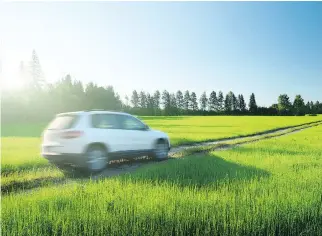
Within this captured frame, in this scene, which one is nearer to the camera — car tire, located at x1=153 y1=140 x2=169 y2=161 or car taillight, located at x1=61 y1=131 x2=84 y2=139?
car taillight, located at x1=61 y1=131 x2=84 y2=139

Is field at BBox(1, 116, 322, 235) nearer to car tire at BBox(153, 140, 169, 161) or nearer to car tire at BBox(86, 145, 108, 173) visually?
car tire at BBox(86, 145, 108, 173)

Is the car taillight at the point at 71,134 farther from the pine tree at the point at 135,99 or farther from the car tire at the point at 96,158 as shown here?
the pine tree at the point at 135,99

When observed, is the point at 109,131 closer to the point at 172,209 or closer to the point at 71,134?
the point at 71,134

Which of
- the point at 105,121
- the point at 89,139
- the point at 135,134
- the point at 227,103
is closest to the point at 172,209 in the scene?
the point at 89,139

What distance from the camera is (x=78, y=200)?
634 centimetres

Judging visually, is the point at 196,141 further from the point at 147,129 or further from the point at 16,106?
the point at 16,106

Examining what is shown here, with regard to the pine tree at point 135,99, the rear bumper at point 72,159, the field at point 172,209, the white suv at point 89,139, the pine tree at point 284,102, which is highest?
the pine tree at point 135,99

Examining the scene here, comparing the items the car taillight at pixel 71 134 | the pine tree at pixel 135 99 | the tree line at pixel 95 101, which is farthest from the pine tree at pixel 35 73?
the car taillight at pixel 71 134

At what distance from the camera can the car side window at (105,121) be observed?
475 inches

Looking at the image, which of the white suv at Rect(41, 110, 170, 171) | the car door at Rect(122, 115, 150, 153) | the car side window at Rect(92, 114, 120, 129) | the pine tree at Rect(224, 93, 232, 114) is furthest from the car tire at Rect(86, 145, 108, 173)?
the pine tree at Rect(224, 93, 232, 114)

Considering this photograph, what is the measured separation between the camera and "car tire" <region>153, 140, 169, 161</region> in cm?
1495

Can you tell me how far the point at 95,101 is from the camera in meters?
44.7

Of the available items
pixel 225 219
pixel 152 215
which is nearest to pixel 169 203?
pixel 152 215

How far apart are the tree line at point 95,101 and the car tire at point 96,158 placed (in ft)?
104
